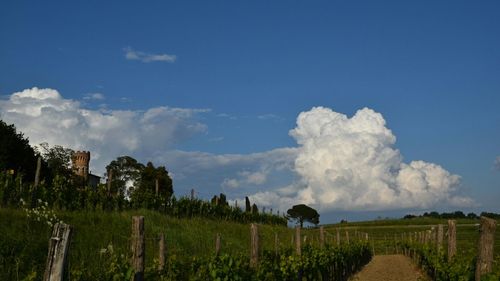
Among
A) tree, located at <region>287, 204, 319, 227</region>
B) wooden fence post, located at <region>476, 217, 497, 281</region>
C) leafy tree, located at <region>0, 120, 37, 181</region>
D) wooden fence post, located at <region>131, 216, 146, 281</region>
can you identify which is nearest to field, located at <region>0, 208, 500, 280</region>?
wooden fence post, located at <region>476, 217, 497, 281</region>

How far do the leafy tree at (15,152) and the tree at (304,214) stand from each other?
8457 centimetres

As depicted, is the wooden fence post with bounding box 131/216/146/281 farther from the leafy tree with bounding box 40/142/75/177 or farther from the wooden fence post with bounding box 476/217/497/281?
the leafy tree with bounding box 40/142/75/177

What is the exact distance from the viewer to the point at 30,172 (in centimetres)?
4288

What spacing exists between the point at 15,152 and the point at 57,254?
41.2m

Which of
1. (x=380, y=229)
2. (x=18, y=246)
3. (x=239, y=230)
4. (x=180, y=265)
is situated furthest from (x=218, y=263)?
(x=380, y=229)

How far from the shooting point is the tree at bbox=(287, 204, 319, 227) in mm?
123500

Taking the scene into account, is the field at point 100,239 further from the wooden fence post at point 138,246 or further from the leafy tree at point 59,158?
the leafy tree at point 59,158

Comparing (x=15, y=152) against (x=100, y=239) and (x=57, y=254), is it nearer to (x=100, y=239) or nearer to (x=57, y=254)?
(x=100, y=239)

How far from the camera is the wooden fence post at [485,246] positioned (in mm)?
7926

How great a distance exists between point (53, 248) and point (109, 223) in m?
17.7

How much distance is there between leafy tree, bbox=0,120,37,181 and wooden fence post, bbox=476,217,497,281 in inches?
1464

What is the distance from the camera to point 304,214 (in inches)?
4899

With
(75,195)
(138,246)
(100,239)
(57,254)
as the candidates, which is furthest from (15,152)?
(57,254)

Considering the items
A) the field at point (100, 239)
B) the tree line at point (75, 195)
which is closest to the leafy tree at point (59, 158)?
the tree line at point (75, 195)
